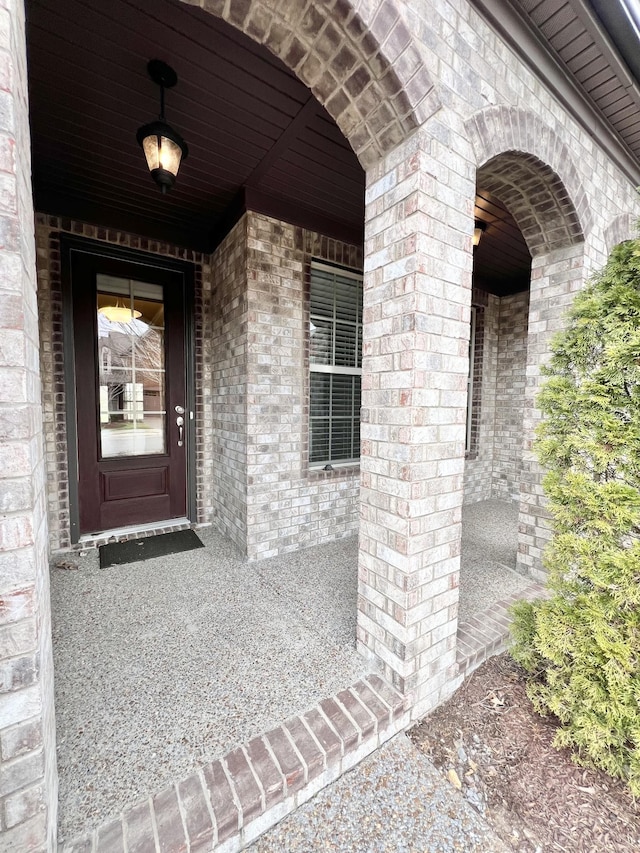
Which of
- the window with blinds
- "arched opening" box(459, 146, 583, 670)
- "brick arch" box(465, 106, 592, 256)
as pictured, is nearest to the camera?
"brick arch" box(465, 106, 592, 256)

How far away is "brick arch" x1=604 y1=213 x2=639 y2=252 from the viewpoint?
2.69 m

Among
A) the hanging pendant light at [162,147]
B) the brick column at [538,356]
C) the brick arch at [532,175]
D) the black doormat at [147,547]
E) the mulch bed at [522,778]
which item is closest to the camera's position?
the mulch bed at [522,778]

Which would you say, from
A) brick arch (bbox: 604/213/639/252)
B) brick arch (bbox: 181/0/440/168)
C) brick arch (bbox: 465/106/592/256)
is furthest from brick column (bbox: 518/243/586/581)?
brick arch (bbox: 181/0/440/168)

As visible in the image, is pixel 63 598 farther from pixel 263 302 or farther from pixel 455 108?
pixel 455 108

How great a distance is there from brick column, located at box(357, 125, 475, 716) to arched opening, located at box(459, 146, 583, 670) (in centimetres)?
42

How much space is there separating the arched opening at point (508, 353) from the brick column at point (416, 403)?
416mm

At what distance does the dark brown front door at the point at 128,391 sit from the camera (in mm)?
3064

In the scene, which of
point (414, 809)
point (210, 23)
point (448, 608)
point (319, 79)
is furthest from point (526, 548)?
point (210, 23)

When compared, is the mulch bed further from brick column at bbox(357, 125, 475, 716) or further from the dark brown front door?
the dark brown front door

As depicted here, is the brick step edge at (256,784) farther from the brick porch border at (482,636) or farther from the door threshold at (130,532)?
the door threshold at (130,532)

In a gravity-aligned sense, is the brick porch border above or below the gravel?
above

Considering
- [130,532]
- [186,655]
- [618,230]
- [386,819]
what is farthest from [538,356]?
[130,532]

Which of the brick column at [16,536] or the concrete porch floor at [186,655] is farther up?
the brick column at [16,536]

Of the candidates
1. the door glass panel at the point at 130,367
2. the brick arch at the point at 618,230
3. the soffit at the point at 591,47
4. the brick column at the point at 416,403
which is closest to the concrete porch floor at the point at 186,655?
the brick column at the point at 416,403
